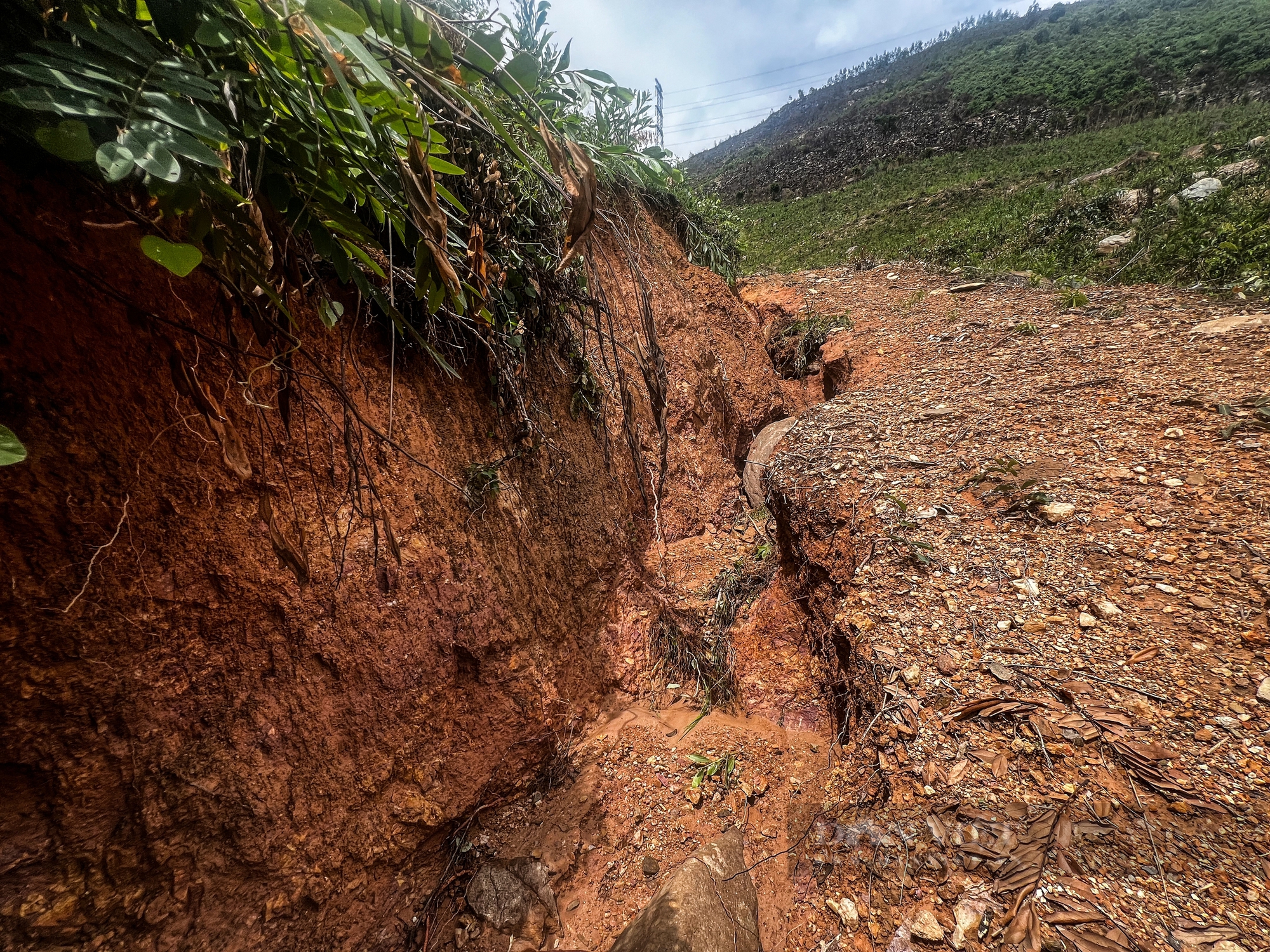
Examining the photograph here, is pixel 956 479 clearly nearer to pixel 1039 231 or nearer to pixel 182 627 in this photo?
pixel 182 627

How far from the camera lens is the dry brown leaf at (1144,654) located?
161 cm

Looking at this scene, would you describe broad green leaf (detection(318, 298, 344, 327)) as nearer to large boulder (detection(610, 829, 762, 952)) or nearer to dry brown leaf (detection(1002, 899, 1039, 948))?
large boulder (detection(610, 829, 762, 952))

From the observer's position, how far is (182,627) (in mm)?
1290

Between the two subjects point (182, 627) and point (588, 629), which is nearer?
point (182, 627)

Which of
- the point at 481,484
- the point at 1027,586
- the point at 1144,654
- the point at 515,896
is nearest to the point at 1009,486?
the point at 1027,586

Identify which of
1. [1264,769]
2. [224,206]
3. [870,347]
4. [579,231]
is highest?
[224,206]

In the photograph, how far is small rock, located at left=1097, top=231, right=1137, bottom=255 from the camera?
5.87m

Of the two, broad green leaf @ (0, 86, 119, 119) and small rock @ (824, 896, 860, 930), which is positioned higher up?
broad green leaf @ (0, 86, 119, 119)

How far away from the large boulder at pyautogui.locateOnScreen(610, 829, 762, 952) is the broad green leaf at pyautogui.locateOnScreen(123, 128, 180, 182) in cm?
215

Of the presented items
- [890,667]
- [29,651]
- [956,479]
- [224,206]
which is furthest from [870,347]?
[29,651]


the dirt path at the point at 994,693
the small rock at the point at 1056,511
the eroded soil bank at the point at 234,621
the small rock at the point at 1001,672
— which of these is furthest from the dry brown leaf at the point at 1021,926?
the small rock at the point at 1056,511

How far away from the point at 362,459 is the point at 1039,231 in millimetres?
10094

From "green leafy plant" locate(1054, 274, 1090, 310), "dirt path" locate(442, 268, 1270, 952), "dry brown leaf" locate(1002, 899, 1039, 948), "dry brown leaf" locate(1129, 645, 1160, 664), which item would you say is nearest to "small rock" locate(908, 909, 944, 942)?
"dirt path" locate(442, 268, 1270, 952)

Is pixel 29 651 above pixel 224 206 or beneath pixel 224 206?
beneath
